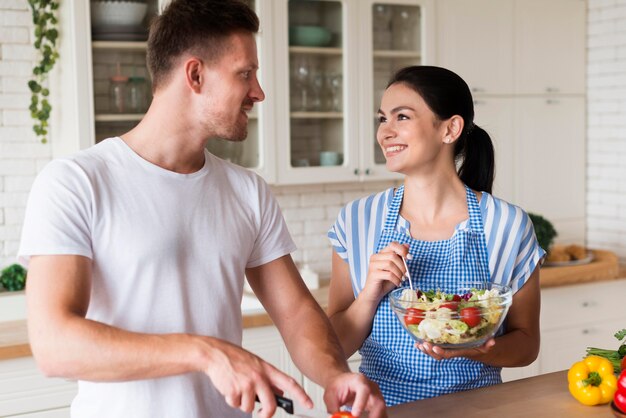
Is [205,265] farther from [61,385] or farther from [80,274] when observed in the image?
[61,385]

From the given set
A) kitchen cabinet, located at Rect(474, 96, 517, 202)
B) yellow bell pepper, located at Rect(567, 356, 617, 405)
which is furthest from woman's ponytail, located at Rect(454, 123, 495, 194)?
kitchen cabinet, located at Rect(474, 96, 517, 202)

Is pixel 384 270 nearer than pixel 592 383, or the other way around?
pixel 592 383

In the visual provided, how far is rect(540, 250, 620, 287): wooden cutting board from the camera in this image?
3.90 meters

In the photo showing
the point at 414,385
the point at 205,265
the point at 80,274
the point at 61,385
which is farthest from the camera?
the point at 61,385

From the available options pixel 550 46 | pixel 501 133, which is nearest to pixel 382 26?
pixel 501 133

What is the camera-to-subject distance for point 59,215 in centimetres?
162

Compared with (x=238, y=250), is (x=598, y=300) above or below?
below

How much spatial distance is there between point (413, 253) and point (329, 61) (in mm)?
1760

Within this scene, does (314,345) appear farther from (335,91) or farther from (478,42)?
(478,42)

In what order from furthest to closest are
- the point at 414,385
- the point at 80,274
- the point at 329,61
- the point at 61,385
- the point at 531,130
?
the point at 531,130 < the point at 329,61 < the point at 61,385 < the point at 414,385 < the point at 80,274

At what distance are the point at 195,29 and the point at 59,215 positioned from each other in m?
0.49

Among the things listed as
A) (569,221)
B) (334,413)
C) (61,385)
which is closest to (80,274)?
(334,413)

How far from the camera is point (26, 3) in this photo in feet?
11.4

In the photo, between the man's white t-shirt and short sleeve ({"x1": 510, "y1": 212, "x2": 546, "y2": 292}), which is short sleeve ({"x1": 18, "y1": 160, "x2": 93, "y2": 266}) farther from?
short sleeve ({"x1": 510, "y1": 212, "x2": 546, "y2": 292})
